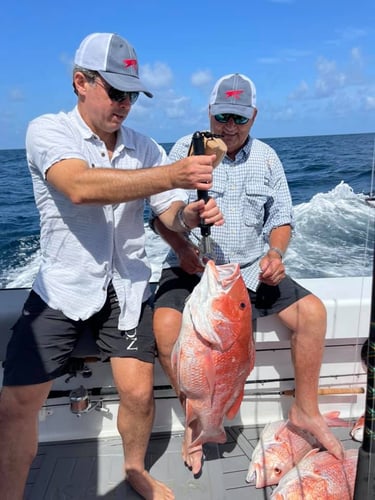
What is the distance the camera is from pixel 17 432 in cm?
203

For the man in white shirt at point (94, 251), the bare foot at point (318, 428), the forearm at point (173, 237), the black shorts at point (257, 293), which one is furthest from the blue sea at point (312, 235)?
the man in white shirt at point (94, 251)

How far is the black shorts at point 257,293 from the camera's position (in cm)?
250

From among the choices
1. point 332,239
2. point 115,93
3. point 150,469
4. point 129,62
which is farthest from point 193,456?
point 332,239

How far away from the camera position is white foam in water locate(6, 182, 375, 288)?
18.1 feet

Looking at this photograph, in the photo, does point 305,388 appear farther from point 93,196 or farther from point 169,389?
point 93,196

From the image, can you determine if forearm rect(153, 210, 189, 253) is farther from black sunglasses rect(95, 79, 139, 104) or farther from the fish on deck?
the fish on deck

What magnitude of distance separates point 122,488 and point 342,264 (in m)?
4.23

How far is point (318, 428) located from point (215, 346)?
0.96 meters

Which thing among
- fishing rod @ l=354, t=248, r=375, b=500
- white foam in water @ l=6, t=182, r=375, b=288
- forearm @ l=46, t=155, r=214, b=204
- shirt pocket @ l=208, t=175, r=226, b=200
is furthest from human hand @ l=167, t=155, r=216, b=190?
white foam in water @ l=6, t=182, r=375, b=288

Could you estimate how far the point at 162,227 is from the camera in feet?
8.39

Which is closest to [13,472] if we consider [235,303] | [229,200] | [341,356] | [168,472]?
[168,472]

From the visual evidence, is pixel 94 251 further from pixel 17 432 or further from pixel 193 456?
pixel 193 456

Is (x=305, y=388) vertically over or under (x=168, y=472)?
over

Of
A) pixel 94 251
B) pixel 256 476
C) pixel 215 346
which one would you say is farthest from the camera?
pixel 256 476
